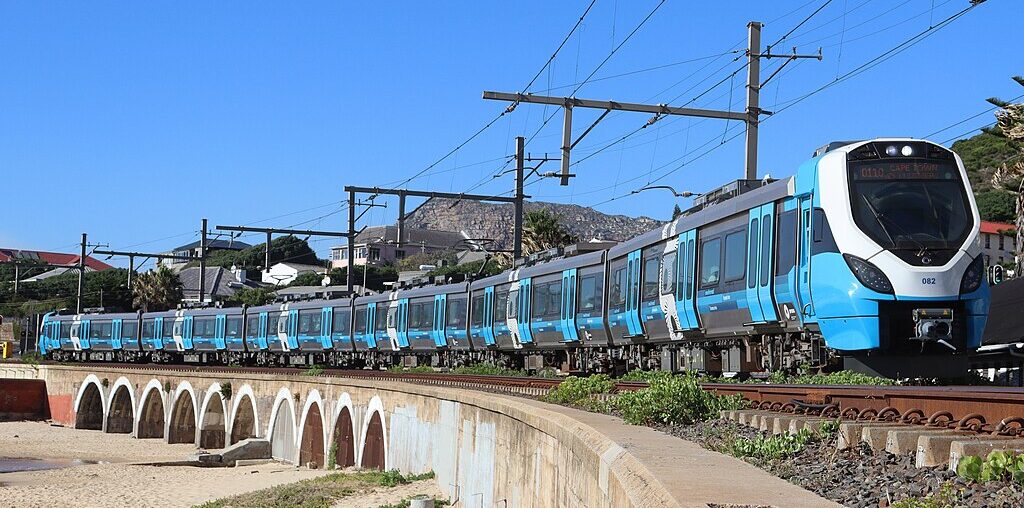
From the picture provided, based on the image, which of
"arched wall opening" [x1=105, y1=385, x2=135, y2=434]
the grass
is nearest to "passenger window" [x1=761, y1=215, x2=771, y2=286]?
the grass

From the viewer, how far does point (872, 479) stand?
262 inches

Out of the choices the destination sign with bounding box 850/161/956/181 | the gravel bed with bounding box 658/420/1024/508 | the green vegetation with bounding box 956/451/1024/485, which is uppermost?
the destination sign with bounding box 850/161/956/181

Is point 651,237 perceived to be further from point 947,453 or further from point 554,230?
point 554,230

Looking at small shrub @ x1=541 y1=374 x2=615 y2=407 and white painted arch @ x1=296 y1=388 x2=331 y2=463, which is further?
white painted arch @ x1=296 y1=388 x2=331 y2=463

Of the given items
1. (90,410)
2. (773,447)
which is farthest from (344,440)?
(90,410)

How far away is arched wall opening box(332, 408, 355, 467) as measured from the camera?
34656 mm

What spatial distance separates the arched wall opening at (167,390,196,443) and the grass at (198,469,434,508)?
2415 centimetres

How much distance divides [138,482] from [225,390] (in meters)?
7.49

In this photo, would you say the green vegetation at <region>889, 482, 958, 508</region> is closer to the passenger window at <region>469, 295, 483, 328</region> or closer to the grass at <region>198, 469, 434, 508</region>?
the grass at <region>198, 469, 434, 508</region>

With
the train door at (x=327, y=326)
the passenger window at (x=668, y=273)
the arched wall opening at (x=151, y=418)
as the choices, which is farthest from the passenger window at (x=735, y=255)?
the arched wall opening at (x=151, y=418)

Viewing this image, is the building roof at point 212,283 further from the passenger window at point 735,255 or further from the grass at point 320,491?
the passenger window at point 735,255

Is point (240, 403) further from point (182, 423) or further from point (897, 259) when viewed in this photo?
point (897, 259)

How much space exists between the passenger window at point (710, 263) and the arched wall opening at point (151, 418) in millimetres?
44000

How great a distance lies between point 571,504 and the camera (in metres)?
10.3
